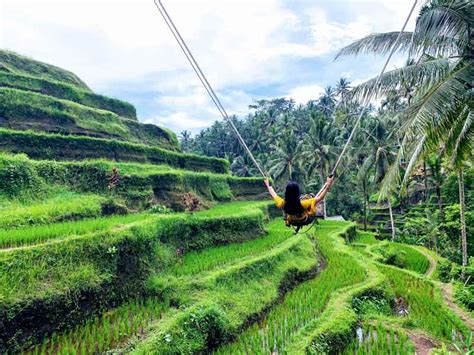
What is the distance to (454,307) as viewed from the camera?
27.6ft

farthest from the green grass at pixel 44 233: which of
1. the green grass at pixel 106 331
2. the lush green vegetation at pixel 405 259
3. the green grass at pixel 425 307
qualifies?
the lush green vegetation at pixel 405 259

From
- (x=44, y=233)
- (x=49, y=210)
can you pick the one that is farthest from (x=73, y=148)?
(x=44, y=233)

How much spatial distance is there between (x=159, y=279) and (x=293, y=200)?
4.23 meters

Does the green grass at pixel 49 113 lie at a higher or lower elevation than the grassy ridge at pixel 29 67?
lower

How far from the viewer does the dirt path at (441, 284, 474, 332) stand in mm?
7637

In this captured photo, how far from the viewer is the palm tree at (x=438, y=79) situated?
7.27 m

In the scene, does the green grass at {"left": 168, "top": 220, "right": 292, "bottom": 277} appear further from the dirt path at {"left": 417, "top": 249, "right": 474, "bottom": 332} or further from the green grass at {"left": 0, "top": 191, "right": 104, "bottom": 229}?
the dirt path at {"left": 417, "top": 249, "right": 474, "bottom": 332}

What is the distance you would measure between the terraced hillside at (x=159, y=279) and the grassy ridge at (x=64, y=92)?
2.36 metres

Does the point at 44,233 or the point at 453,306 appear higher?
the point at 44,233

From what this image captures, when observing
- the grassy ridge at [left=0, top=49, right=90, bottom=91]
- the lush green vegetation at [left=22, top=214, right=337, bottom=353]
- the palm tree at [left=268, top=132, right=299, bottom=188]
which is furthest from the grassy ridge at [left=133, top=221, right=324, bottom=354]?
the palm tree at [left=268, top=132, right=299, bottom=188]

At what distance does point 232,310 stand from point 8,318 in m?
4.25

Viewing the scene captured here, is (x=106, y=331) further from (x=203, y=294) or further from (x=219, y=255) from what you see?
(x=219, y=255)

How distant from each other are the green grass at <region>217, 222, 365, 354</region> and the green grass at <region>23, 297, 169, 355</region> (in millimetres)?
1643

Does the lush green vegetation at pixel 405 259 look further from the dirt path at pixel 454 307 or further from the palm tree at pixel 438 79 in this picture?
the palm tree at pixel 438 79
